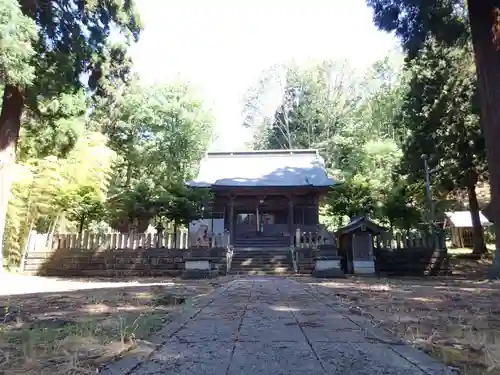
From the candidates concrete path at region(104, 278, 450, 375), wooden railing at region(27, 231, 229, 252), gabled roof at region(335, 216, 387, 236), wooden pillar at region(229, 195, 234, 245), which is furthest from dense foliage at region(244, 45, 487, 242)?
concrete path at region(104, 278, 450, 375)

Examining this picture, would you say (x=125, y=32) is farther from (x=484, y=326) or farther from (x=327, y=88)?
(x=327, y=88)

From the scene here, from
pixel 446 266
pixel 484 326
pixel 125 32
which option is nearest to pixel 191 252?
pixel 125 32

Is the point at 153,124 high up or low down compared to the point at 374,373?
up

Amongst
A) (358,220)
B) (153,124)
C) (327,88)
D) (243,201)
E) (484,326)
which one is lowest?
(484,326)

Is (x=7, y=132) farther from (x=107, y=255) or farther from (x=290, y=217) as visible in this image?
(x=290, y=217)

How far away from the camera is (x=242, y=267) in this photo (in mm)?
15062

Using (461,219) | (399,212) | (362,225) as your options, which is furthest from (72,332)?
(461,219)

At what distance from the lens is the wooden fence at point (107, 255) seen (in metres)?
14.6

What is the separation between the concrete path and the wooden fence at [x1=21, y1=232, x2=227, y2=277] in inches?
431

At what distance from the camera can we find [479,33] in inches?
364

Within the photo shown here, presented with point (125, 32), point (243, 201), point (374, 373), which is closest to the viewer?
point (374, 373)

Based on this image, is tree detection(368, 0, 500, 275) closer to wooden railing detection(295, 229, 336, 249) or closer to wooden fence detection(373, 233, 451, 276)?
wooden fence detection(373, 233, 451, 276)

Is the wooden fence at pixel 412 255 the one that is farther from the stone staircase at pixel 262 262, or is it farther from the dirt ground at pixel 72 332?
the dirt ground at pixel 72 332

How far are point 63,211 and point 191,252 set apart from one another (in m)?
5.74
